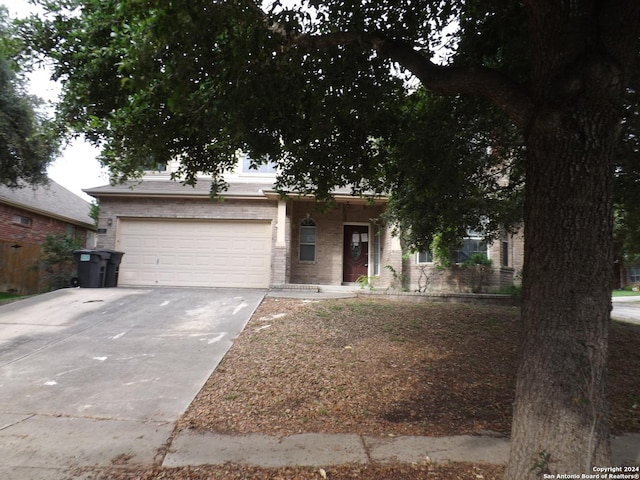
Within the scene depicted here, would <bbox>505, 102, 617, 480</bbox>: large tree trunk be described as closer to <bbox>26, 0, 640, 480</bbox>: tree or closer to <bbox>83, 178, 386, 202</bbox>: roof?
<bbox>26, 0, 640, 480</bbox>: tree

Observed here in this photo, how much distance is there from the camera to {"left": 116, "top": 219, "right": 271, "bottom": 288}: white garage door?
13469mm

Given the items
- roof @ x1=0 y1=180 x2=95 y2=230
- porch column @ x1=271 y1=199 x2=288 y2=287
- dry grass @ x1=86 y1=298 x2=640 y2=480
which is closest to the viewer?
dry grass @ x1=86 y1=298 x2=640 y2=480

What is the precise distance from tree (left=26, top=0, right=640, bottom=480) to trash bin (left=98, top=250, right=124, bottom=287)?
295 inches

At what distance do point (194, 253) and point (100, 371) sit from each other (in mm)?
7838

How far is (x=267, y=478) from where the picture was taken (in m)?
3.30

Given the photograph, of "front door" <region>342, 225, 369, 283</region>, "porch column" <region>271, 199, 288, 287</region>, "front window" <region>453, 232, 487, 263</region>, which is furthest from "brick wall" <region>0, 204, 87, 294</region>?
"front window" <region>453, 232, 487, 263</region>

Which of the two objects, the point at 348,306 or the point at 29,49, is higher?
the point at 29,49

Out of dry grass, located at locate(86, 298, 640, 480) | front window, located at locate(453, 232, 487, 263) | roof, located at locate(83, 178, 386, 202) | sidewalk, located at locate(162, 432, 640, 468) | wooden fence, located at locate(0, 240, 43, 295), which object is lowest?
sidewalk, located at locate(162, 432, 640, 468)

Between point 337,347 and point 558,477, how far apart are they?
14.2 feet

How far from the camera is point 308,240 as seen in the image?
1417 cm

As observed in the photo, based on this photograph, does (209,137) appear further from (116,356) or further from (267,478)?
(267,478)

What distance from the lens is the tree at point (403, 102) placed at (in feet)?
9.04

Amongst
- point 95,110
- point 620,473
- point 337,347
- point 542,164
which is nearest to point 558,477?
point 620,473

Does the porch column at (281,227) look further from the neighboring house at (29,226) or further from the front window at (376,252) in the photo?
the neighboring house at (29,226)
